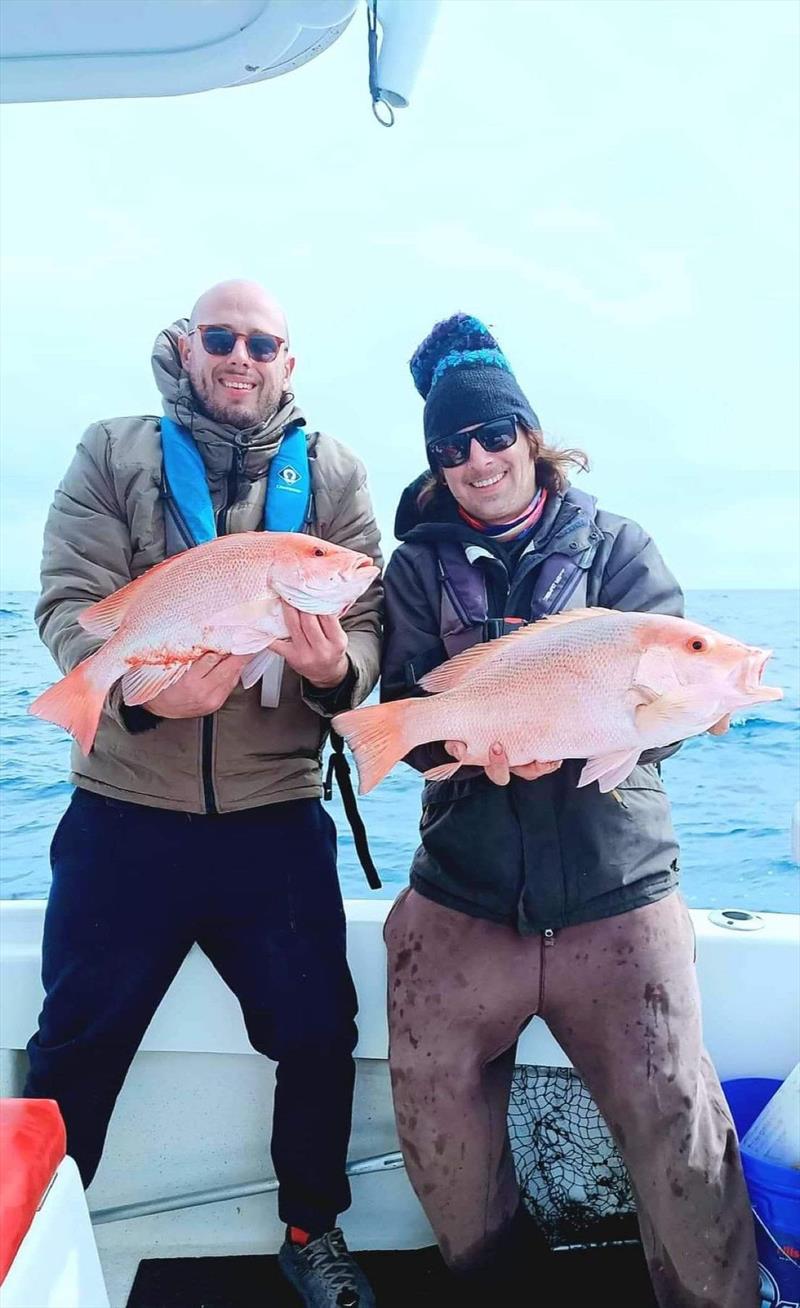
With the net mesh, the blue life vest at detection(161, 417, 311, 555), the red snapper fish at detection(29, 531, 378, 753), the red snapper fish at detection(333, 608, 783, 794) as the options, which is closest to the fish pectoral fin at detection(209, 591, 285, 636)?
the red snapper fish at detection(29, 531, 378, 753)

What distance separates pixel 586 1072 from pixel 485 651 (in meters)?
1.01

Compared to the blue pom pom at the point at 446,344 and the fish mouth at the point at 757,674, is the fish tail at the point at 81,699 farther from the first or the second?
the fish mouth at the point at 757,674

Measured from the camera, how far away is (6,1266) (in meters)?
1.53

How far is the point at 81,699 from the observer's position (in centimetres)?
223

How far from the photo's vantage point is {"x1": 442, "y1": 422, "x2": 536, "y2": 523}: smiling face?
254 centimetres

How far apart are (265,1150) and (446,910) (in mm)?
1145

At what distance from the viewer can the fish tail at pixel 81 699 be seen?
2.21m

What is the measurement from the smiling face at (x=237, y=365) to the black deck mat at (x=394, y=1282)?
92.6 inches

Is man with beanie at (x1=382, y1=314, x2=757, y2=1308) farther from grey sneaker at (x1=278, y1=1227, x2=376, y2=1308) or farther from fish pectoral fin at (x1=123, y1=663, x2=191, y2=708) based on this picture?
fish pectoral fin at (x1=123, y1=663, x2=191, y2=708)

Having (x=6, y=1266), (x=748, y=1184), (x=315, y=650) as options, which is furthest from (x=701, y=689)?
(x=6, y=1266)

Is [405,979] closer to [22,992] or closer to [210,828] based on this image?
[210,828]

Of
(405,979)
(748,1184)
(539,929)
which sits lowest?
(748,1184)

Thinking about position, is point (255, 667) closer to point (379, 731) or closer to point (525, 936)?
point (379, 731)

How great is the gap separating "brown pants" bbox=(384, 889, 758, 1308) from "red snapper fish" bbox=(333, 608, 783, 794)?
0.44 meters
